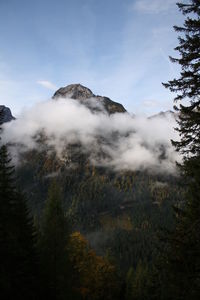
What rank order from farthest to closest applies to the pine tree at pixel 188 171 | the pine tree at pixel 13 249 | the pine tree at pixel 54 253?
the pine tree at pixel 54 253, the pine tree at pixel 13 249, the pine tree at pixel 188 171

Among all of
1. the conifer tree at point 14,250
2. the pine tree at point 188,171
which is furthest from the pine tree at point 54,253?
the pine tree at point 188,171

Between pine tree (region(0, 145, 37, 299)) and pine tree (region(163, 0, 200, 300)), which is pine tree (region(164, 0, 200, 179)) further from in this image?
pine tree (region(0, 145, 37, 299))

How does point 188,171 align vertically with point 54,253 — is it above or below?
above

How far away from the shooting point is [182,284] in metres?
9.60

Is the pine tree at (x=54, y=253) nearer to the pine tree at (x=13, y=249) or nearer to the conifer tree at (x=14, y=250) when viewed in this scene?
the conifer tree at (x=14, y=250)

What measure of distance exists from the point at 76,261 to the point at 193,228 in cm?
2227

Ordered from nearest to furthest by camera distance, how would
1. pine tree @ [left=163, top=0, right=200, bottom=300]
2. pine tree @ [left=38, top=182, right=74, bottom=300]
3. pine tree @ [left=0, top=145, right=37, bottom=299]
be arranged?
pine tree @ [left=163, top=0, right=200, bottom=300], pine tree @ [left=0, top=145, right=37, bottom=299], pine tree @ [left=38, top=182, right=74, bottom=300]

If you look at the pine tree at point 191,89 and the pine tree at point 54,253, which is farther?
the pine tree at point 54,253

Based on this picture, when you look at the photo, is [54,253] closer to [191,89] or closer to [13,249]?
[13,249]

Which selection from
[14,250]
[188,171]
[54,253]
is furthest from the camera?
[54,253]

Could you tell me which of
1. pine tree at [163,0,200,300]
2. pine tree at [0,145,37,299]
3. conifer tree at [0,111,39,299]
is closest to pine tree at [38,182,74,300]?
conifer tree at [0,111,39,299]

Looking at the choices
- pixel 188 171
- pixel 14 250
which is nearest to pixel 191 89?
pixel 188 171

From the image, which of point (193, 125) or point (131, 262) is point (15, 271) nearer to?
point (193, 125)

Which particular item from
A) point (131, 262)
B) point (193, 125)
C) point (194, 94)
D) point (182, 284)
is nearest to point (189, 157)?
point (193, 125)
